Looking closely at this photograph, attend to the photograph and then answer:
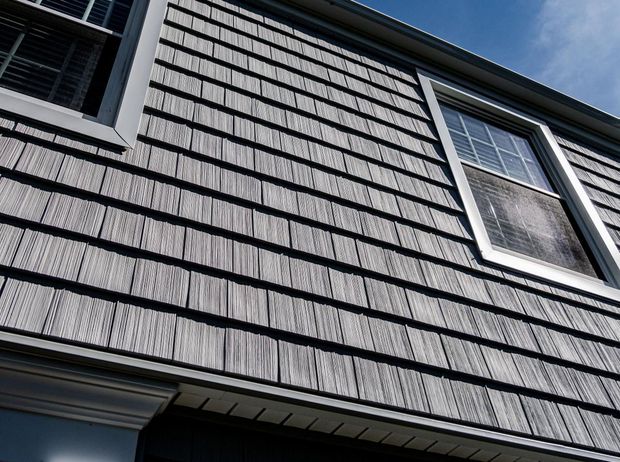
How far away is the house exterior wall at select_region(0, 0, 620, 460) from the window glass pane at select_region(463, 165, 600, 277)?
0.34 metres

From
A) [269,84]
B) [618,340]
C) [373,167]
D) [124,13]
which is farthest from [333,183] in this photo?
[618,340]

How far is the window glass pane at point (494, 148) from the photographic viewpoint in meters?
3.85

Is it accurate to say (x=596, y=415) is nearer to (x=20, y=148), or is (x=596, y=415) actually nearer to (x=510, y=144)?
(x=510, y=144)

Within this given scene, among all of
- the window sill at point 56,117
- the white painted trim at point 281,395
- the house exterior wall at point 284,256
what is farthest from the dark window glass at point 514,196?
the window sill at point 56,117

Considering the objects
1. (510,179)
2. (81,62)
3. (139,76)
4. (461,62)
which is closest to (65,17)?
(81,62)

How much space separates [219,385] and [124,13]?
2264mm

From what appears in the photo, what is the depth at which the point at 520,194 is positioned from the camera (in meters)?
3.75

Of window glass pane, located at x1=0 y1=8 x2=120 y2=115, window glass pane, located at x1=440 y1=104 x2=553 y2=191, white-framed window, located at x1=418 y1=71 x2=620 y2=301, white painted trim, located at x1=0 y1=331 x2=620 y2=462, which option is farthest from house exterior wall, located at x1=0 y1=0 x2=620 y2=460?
window glass pane, located at x1=440 y1=104 x2=553 y2=191

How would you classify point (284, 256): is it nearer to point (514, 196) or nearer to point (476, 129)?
point (514, 196)

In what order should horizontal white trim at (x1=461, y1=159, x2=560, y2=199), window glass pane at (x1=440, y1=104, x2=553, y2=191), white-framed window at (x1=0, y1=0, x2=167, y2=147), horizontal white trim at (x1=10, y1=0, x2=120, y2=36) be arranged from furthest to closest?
window glass pane at (x1=440, y1=104, x2=553, y2=191), horizontal white trim at (x1=461, y1=159, x2=560, y2=199), horizontal white trim at (x1=10, y1=0, x2=120, y2=36), white-framed window at (x1=0, y1=0, x2=167, y2=147)

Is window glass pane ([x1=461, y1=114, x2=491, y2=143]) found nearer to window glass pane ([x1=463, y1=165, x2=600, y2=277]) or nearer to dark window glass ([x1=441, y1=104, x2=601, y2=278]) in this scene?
dark window glass ([x1=441, y1=104, x2=601, y2=278])

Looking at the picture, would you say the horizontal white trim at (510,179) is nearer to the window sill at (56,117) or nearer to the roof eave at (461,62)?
the roof eave at (461,62)

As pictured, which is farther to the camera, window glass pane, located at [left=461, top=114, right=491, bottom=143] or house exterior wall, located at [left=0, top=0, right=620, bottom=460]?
window glass pane, located at [left=461, top=114, right=491, bottom=143]

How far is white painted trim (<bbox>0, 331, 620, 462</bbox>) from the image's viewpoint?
156cm
